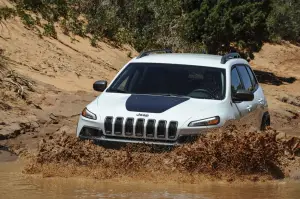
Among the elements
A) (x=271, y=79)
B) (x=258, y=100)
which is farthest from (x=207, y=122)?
(x=271, y=79)

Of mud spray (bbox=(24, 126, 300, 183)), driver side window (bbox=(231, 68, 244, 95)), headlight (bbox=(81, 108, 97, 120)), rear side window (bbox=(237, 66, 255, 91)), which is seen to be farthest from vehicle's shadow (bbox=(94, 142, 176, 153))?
rear side window (bbox=(237, 66, 255, 91))

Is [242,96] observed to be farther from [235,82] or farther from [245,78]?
[245,78]

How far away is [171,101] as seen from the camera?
29.3ft

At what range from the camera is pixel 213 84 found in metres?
9.62

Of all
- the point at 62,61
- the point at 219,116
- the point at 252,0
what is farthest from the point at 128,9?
the point at 219,116

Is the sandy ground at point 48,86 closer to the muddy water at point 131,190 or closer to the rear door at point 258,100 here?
the rear door at point 258,100

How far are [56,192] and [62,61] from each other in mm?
9913

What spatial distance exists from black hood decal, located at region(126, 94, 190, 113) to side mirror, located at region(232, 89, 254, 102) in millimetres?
668

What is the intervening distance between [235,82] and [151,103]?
1589 millimetres

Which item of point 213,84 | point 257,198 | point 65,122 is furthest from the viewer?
point 65,122

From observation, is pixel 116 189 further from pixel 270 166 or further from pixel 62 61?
pixel 62 61

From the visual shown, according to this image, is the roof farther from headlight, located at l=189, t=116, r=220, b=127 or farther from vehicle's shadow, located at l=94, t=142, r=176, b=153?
vehicle's shadow, located at l=94, t=142, r=176, b=153

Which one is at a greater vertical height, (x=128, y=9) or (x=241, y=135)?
(x=128, y=9)

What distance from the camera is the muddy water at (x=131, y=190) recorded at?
7926 millimetres
